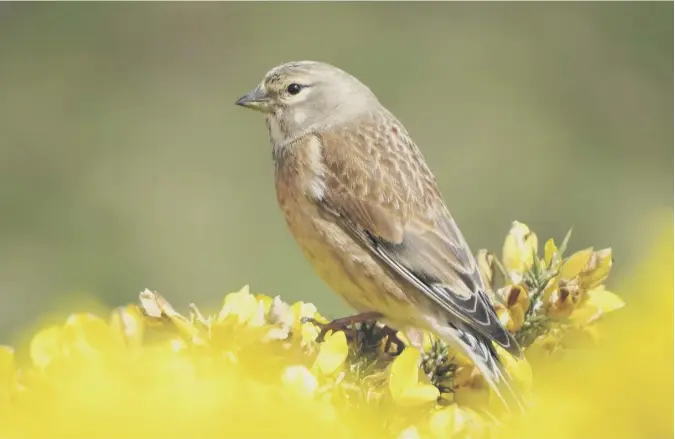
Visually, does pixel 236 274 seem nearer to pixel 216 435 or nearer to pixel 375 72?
pixel 375 72

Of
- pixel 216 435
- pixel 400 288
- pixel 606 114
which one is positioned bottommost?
pixel 216 435

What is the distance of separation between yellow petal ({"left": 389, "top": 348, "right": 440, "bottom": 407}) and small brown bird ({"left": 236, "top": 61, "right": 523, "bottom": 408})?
86cm

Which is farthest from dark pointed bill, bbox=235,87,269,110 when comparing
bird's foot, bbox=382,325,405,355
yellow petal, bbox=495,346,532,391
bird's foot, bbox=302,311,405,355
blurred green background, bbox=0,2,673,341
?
blurred green background, bbox=0,2,673,341

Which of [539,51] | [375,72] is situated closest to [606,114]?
[539,51]

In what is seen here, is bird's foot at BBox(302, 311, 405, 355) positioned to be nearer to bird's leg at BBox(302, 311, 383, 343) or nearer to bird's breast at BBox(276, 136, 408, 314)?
bird's leg at BBox(302, 311, 383, 343)

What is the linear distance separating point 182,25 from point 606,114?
9.29 feet

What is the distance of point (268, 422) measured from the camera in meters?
0.82

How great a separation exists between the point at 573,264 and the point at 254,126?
16.4ft

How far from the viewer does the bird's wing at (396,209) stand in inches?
89.9

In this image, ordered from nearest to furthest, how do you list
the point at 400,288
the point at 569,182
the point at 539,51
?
the point at 400,288 < the point at 569,182 < the point at 539,51

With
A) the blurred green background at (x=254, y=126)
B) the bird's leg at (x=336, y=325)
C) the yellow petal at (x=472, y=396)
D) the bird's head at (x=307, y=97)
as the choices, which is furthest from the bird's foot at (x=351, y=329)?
the blurred green background at (x=254, y=126)

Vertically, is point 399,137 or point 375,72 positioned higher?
point 375,72

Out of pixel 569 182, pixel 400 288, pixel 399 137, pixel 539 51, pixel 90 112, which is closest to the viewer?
pixel 400 288

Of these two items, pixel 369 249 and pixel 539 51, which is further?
pixel 539 51
